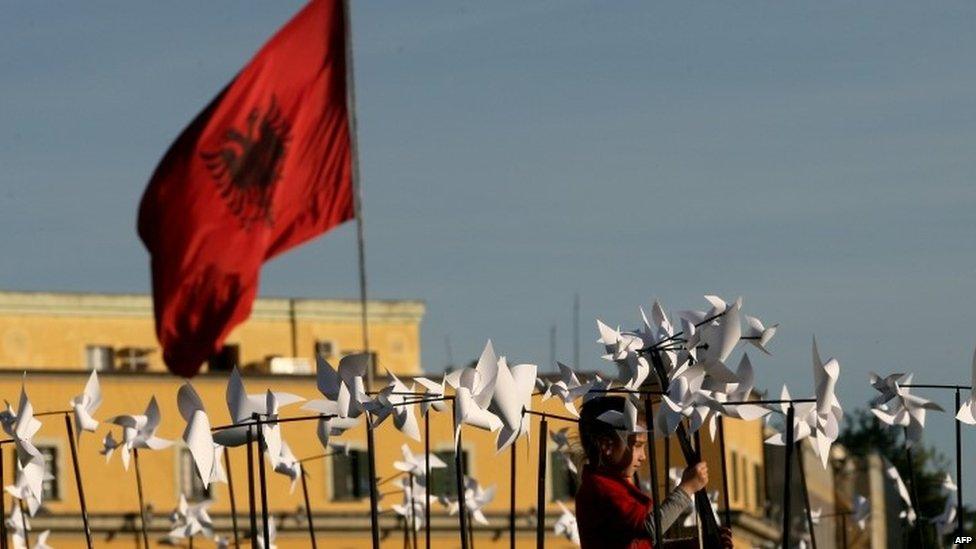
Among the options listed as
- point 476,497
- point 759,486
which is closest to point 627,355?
point 476,497

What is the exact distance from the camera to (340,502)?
56.9 meters

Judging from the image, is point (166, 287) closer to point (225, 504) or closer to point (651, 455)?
point (651, 455)

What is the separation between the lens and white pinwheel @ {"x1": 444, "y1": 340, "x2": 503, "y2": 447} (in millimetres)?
8961

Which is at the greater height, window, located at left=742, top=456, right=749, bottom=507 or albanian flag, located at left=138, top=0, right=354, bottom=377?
albanian flag, located at left=138, top=0, right=354, bottom=377

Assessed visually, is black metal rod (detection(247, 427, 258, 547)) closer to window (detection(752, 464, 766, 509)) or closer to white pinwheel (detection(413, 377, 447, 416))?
white pinwheel (detection(413, 377, 447, 416))

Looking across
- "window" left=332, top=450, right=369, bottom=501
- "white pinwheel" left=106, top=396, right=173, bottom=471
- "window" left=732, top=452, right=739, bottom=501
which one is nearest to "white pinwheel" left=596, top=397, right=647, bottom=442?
"white pinwheel" left=106, top=396, right=173, bottom=471

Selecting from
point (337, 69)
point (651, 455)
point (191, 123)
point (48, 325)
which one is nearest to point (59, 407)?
point (48, 325)

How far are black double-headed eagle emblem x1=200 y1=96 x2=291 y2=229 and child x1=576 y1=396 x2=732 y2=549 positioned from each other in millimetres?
19545

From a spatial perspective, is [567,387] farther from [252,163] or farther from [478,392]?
[252,163]

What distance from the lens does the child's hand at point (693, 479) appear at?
30.0 feet

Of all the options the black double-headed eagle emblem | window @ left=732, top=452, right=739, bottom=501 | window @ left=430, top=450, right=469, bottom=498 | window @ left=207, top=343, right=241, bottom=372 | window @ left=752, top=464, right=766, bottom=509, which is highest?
the black double-headed eagle emblem

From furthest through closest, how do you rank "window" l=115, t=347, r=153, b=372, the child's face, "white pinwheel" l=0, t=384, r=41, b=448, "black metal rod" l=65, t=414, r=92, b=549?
"window" l=115, t=347, r=153, b=372
"white pinwheel" l=0, t=384, r=41, b=448
"black metal rod" l=65, t=414, r=92, b=549
the child's face

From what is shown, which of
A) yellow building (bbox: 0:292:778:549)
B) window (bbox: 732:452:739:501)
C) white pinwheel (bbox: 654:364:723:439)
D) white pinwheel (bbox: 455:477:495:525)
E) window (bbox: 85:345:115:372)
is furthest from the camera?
window (bbox: 85:345:115:372)

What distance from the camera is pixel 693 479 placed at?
9.14 metres
